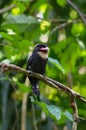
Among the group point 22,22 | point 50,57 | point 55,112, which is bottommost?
point 55,112

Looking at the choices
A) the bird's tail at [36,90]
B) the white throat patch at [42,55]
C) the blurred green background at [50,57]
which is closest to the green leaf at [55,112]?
the bird's tail at [36,90]

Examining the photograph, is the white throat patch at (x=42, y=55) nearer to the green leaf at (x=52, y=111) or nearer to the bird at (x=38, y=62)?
the bird at (x=38, y=62)

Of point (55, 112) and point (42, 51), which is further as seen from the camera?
point (42, 51)

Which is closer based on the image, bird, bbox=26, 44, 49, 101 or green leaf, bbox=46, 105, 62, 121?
green leaf, bbox=46, 105, 62, 121

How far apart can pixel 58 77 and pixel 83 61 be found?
27 centimetres

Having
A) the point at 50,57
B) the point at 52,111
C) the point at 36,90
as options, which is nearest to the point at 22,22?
the point at 50,57

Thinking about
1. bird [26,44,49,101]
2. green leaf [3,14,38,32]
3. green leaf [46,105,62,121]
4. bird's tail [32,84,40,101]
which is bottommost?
green leaf [46,105,62,121]

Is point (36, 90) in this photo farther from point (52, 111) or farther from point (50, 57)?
point (50, 57)

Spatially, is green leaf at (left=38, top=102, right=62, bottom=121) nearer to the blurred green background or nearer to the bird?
the bird

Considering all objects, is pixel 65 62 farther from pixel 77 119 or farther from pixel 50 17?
pixel 77 119

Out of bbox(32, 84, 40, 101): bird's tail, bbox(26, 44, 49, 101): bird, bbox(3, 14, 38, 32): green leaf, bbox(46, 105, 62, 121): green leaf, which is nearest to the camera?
bbox(46, 105, 62, 121): green leaf

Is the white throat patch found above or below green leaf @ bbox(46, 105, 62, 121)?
above

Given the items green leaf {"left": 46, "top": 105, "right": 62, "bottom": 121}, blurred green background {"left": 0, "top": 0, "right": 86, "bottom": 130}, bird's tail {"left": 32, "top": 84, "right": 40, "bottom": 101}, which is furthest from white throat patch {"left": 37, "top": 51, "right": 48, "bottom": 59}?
blurred green background {"left": 0, "top": 0, "right": 86, "bottom": 130}

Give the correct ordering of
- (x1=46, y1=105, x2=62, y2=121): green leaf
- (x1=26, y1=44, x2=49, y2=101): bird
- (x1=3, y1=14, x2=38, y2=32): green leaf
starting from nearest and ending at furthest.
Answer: (x1=46, y1=105, x2=62, y2=121): green leaf, (x1=26, y1=44, x2=49, y2=101): bird, (x1=3, y1=14, x2=38, y2=32): green leaf
